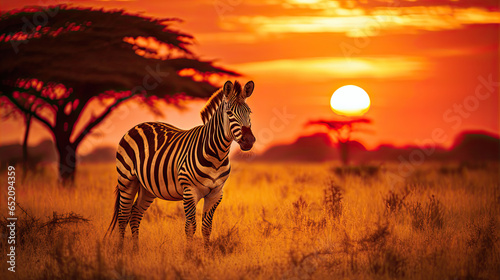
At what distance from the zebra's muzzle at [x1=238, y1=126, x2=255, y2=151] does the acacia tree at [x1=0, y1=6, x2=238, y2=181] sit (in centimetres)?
870

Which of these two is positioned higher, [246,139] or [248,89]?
[248,89]

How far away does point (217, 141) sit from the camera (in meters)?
7.57

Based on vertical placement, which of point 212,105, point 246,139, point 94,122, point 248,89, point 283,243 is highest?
point 94,122

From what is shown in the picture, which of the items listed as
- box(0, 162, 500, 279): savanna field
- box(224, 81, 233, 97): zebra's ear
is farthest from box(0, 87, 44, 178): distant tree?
box(224, 81, 233, 97): zebra's ear

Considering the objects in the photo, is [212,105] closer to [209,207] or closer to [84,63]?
[209,207]

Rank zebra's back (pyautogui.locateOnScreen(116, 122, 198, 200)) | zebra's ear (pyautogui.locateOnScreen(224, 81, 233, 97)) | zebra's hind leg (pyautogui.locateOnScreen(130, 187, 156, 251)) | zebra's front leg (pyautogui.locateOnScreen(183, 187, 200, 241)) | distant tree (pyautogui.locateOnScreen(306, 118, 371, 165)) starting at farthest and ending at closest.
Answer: distant tree (pyautogui.locateOnScreen(306, 118, 371, 165)), zebra's hind leg (pyautogui.locateOnScreen(130, 187, 156, 251)), zebra's back (pyautogui.locateOnScreen(116, 122, 198, 200)), zebra's front leg (pyautogui.locateOnScreen(183, 187, 200, 241)), zebra's ear (pyautogui.locateOnScreen(224, 81, 233, 97))

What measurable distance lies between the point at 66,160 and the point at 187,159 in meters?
9.59

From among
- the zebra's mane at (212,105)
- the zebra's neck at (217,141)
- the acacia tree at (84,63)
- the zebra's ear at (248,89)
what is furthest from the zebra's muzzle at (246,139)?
the acacia tree at (84,63)

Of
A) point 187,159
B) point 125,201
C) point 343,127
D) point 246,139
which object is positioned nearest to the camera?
point 246,139

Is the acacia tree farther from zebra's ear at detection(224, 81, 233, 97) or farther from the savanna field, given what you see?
zebra's ear at detection(224, 81, 233, 97)

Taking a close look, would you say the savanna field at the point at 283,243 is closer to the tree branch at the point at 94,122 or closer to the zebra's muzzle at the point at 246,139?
the zebra's muzzle at the point at 246,139

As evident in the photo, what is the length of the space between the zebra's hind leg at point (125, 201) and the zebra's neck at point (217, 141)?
1.92 metres

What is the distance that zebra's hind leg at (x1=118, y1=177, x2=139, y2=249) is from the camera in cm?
901

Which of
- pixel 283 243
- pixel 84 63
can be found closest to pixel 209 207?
pixel 283 243
